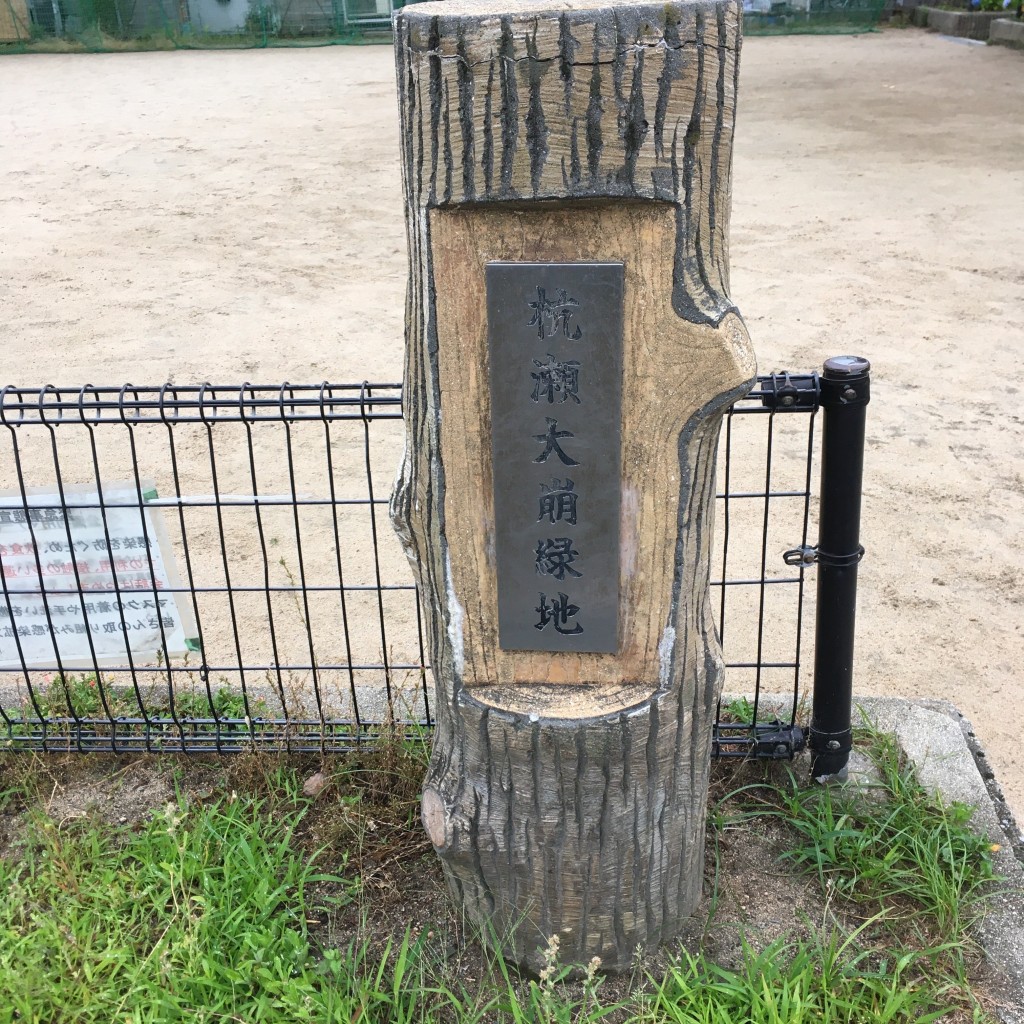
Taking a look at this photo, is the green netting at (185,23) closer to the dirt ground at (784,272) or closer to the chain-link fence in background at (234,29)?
the chain-link fence in background at (234,29)

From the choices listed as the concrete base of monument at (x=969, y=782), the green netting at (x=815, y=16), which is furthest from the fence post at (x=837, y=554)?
the green netting at (x=815, y=16)

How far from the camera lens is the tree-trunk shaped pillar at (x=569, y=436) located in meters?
1.71

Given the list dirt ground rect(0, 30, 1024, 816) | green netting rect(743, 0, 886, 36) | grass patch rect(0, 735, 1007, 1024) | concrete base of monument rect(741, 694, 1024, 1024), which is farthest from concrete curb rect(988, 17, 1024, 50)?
grass patch rect(0, 735, 1007, 1024)

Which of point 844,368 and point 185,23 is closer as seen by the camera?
point 844,368

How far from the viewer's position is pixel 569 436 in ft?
6.31

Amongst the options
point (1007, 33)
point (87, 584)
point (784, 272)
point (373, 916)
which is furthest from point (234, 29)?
point (373, 916)

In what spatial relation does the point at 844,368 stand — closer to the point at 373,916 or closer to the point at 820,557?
the point at 820,557

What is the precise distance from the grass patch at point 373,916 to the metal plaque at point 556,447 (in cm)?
65

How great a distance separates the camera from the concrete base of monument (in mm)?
2295

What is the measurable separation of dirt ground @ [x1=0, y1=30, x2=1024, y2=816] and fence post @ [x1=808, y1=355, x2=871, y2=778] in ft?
2.10

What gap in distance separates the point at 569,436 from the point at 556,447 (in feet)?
0.10

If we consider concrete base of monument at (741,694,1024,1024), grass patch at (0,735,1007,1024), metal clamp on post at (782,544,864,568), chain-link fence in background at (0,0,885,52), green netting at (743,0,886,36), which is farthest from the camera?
chain-link fence in background at (0,0,885,52)

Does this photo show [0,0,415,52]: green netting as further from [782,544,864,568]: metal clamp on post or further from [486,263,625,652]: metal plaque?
[486,263,625,652]: metal plaque

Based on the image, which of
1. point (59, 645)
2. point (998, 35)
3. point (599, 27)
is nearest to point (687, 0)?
point (599, 27)
